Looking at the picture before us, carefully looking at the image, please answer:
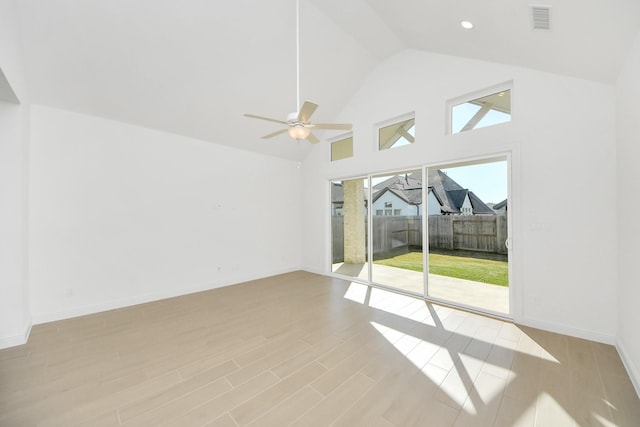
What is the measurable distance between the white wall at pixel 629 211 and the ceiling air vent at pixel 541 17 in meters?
0.66

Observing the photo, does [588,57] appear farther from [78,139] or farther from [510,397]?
[78,139]

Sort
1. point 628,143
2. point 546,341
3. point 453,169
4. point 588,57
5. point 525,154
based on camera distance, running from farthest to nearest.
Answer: point 453,169 → point 525,154 → point 546,341 → point 588,57 → point 628,143

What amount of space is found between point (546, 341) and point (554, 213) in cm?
148

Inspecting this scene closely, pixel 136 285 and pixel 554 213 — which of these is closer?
pixel 554 213

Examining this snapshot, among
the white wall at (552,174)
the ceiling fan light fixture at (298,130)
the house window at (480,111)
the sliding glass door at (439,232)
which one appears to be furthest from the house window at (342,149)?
the ceiling fan light fixture at (298,130)

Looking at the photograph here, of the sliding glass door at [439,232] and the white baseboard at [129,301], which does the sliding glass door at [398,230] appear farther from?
the white baseboard at [129,301]

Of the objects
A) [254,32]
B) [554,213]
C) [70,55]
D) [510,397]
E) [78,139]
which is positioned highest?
[254,32]

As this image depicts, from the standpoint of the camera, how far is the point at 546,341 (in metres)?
2.76

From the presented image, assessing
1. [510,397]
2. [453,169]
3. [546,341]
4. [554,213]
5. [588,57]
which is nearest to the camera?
[510,397]

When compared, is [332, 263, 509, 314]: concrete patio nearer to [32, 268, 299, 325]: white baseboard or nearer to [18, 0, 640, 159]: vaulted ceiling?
[32, 268, 299, 325]: white baseboard

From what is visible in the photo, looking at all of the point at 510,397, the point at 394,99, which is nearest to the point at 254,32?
the point at 394,99

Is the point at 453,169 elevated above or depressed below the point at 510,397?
above

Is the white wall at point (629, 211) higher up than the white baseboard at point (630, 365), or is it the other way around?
the white wall at point (629, 211)

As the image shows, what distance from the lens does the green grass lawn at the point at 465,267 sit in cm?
354
